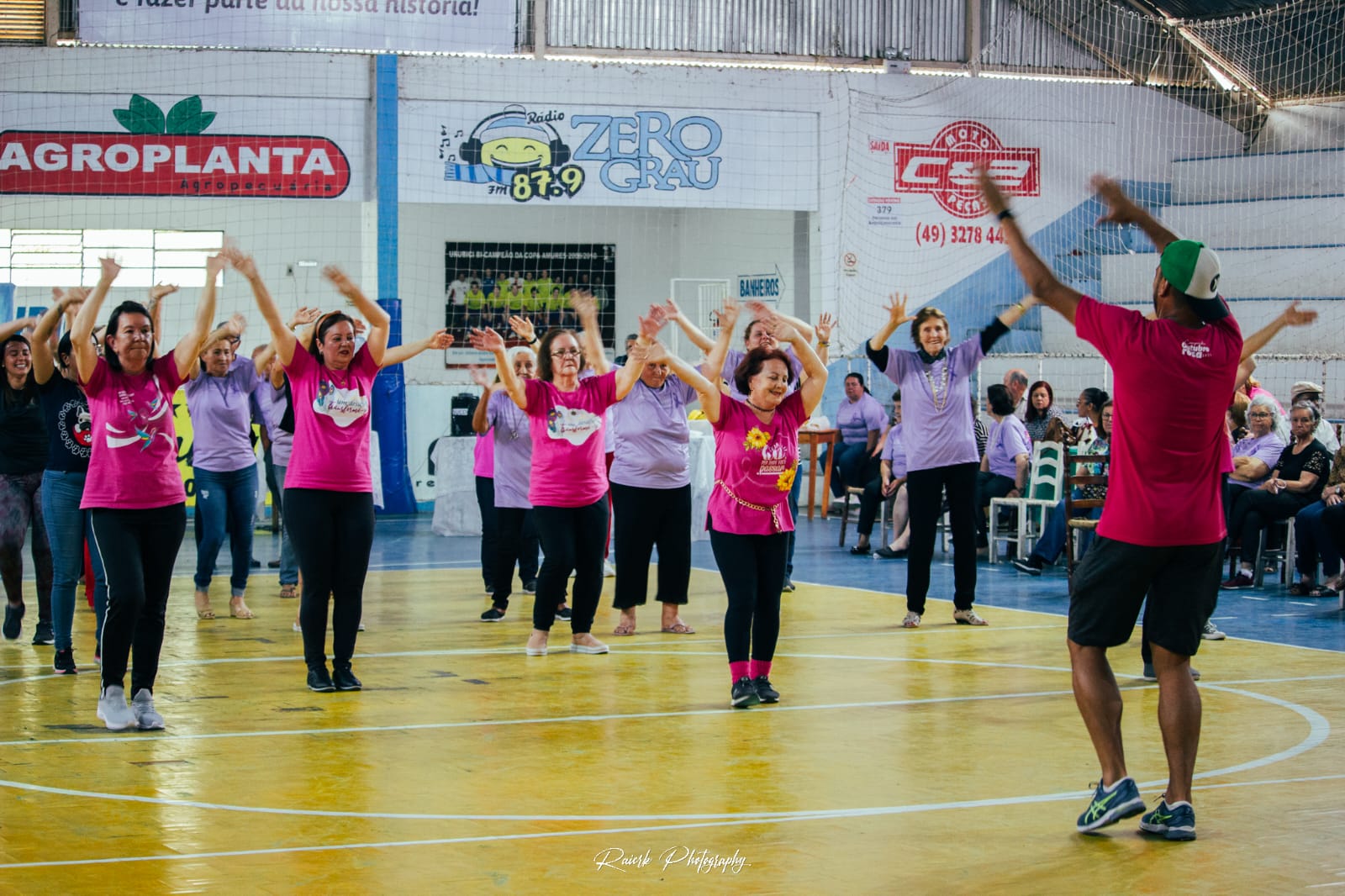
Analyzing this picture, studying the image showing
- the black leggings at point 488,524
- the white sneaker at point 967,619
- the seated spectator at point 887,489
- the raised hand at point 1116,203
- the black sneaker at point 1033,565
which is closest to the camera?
the raised hand at point 1116,203

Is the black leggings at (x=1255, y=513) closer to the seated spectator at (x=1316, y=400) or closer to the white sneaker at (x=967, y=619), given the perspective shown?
the seated spectator at (x=1316, y=400)

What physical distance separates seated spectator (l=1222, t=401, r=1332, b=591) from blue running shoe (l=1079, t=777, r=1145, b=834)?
7.83 m

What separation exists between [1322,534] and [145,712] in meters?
8.96

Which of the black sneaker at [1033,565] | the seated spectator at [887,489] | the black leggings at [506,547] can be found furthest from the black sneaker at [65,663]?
the seated spectator at [887,489]

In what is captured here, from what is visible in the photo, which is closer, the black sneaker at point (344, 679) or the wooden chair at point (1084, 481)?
the black sneaker at point (344, 679)

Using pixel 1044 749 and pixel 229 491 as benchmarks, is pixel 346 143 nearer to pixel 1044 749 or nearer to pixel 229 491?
pixel 229 491

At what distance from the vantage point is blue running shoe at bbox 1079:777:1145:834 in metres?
4.79

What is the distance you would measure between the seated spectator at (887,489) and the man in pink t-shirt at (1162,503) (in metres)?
9.82

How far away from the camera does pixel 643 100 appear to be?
66.8 feet

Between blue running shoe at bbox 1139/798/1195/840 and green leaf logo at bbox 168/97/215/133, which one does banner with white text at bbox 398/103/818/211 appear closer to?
green leaf logo at bbox 168/97/215/133

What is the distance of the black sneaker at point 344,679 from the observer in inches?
294

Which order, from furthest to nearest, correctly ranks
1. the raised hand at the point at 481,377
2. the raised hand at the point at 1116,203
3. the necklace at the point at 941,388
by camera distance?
the necklace at the point at 941,388 < the raised hand at the point at 481,377 < the raised hand at the point at 1116,203

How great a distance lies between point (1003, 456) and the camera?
1432cm

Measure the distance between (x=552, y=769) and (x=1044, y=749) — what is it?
6.54 ft
